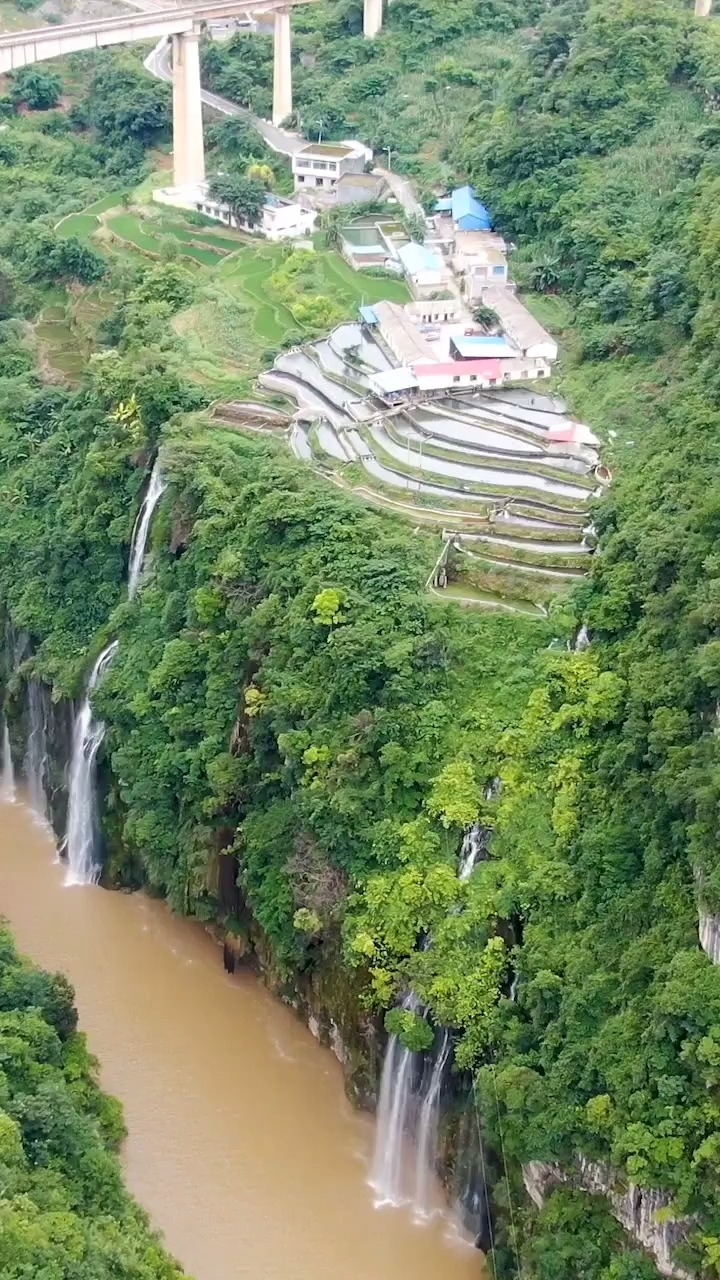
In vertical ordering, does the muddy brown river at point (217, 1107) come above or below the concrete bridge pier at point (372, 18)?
below

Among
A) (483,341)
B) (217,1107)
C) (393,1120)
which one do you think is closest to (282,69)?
(483,341)

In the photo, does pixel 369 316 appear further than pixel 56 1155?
Yes

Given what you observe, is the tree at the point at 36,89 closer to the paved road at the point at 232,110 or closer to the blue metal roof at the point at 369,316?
the paved road at the point at 232,110

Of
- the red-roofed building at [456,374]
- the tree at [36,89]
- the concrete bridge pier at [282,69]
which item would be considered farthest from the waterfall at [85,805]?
the tree at [36,89]

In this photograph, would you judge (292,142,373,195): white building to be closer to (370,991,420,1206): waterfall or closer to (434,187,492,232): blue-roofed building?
(434,187,492,232): blue-roofed building

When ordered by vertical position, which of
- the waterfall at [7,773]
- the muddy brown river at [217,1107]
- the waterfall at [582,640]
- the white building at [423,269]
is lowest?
the muddy brown river at [217,1107]

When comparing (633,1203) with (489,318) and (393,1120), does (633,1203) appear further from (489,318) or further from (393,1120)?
(489,318)
